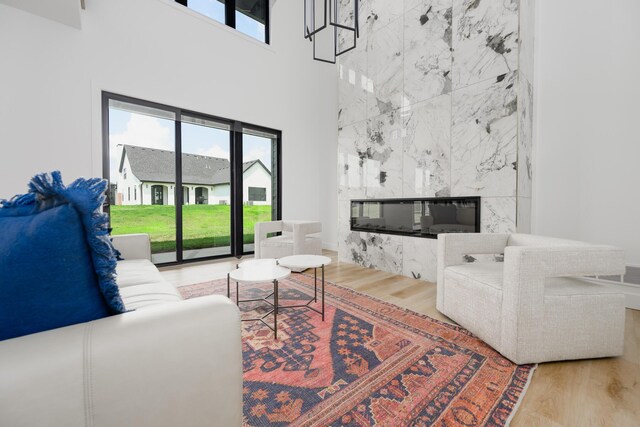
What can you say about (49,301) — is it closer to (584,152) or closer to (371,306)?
(371,306)

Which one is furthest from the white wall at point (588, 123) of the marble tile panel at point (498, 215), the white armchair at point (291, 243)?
the white armchair at point (291, 243)

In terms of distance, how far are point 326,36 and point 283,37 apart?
A: 3.30 ft

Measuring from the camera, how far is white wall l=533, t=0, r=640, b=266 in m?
2.25

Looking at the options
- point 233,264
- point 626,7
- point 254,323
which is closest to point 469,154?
point 626,7

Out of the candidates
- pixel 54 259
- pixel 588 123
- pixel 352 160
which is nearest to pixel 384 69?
pixel 352 160

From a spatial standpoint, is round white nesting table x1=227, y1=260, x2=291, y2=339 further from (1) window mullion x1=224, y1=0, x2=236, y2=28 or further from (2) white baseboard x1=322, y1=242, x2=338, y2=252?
(1) window mullion x1=224, y1=0, x2=236, y2=28

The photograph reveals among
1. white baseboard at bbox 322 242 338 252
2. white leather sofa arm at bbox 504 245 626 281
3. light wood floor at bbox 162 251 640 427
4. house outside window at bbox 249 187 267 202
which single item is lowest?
light wood floor at bbox 162 251 640 427

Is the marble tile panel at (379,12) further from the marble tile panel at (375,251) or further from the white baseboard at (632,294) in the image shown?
the white baseboard at (632,294)

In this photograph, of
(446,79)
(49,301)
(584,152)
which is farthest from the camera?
(446,79)

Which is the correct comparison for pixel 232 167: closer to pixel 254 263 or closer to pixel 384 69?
pixel 254 263

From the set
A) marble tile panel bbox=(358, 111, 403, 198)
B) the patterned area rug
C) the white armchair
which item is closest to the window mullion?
marble tile panel bbox=(358, 111, 403, 198)

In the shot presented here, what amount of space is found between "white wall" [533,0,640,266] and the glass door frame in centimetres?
361

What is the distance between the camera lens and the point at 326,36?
16.8 ft

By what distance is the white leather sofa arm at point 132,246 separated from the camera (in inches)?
85.8
